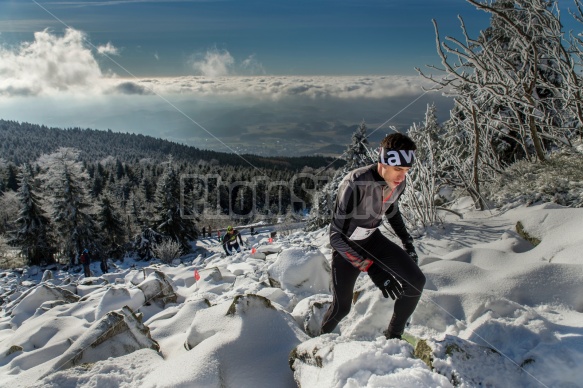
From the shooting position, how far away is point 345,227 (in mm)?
3283

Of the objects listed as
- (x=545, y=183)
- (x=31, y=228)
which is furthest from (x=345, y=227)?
(x=31, y=228)

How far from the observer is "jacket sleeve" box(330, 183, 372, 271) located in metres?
3.16

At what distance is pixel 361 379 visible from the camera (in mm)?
2223

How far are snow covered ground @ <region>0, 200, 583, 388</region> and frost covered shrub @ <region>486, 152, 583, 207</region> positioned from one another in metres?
0.52

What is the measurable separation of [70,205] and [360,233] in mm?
34773

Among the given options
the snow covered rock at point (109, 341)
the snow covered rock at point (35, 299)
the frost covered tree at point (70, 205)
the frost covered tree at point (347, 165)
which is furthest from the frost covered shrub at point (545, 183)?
the frost covered tree at point (70, 205)

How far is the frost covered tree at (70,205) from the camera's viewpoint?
31172 mm

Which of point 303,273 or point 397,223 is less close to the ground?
point 397,223

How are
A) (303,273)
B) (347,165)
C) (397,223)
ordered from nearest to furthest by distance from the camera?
(397,223) < (303,273) < (347,165)

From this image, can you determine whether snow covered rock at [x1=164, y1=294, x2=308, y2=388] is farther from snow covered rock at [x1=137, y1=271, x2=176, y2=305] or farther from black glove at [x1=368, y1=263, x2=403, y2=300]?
snow covered rock at [x1=137, y1=271, x2=176, y2=305]

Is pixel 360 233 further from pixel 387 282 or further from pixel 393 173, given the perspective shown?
pixel 393 173

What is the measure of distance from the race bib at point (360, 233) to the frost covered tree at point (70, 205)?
3376cm

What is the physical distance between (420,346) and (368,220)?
44.7 inches

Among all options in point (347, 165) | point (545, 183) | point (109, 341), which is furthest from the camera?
point (347, 165)
